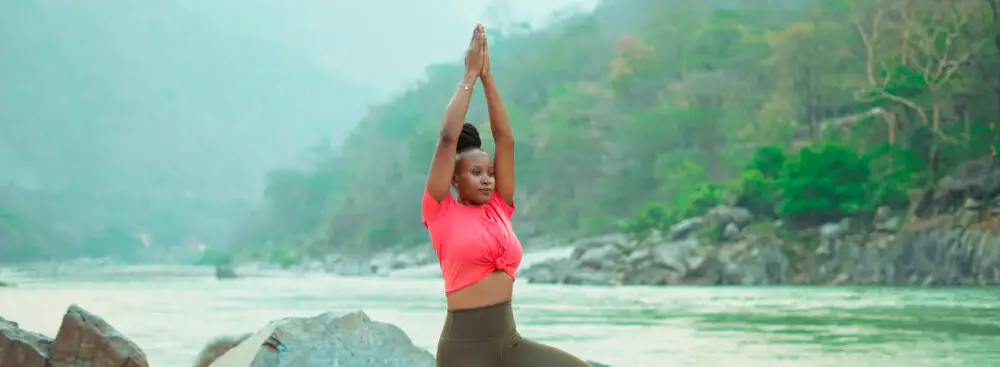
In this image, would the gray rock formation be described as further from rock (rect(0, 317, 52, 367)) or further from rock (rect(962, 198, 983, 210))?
rock (rect(0, 317, 52, 367))

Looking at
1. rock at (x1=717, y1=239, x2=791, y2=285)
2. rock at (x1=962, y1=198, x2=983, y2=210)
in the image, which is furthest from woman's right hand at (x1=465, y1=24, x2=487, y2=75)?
rock at (x1=717, y1=239, x2=791, y2=285)

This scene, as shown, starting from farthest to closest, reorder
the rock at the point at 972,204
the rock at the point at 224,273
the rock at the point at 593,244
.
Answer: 1. the rock at the point at 224,273
2. the rock at the point at 593,244
3. the rock at the point at 972,204

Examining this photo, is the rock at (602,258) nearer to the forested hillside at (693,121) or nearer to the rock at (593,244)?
the rock at (593,244)

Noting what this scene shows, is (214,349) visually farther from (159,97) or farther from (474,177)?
(159,97)

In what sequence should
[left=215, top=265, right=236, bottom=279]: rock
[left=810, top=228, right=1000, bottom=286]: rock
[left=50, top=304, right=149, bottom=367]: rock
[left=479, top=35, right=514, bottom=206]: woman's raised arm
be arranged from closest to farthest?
[left=479, top=35, right=514, bottom=206]: woman's raised arm < [left=50, top=304, right=149, bottom=367]: rock < [left=810, top=228, right=1000, bottom=286]: rock < [left=215, top=265, right=236, bottom=279]: rock

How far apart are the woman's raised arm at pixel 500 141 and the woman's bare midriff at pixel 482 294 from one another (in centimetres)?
19

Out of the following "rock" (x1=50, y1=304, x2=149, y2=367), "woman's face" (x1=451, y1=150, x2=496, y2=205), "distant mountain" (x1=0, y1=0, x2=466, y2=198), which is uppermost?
"distant mountain" (x1=0, y1=0, x2=466, y2=198)

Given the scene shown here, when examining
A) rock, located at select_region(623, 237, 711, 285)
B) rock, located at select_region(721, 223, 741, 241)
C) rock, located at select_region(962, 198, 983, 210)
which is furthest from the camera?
rock, located at select_region(721, 223, 741, 241)

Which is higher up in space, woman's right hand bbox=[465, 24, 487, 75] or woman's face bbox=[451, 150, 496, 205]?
woman's right hand bbox=[465, 24, 487, 75]

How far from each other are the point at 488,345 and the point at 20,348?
2.74 metres

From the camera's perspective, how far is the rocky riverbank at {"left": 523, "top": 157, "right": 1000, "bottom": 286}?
1984cm

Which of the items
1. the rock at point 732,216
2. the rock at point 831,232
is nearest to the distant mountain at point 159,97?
the rock at point 732,216

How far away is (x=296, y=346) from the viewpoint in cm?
361

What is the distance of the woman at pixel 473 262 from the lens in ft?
7.18
